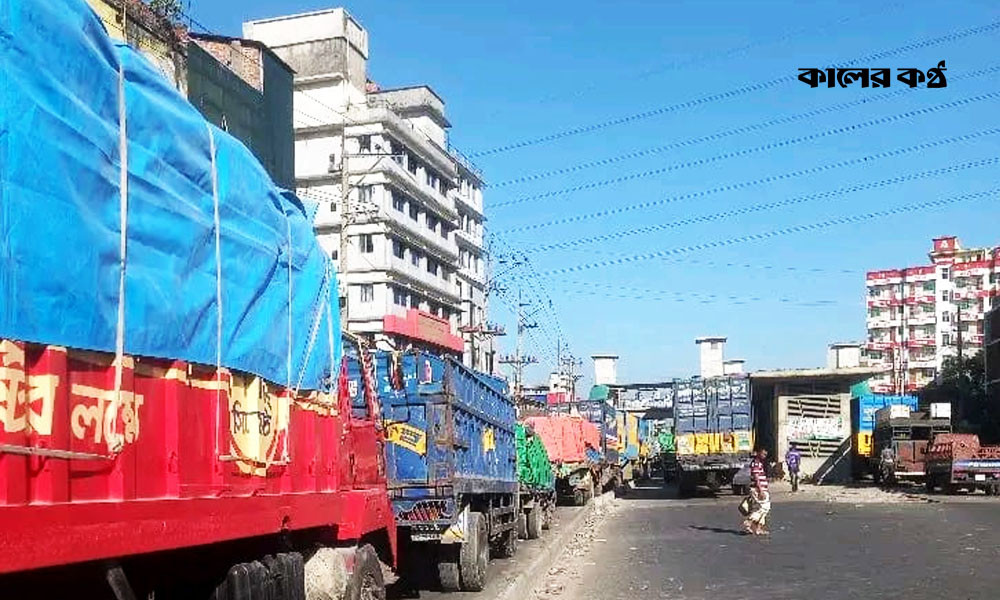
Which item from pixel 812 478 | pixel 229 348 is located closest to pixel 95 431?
pixel 229 348

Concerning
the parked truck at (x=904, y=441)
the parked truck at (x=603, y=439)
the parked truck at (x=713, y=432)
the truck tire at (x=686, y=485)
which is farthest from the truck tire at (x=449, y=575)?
the parked truck at (x=904, y=441)

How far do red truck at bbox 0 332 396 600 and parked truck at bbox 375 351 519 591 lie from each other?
3915 mm

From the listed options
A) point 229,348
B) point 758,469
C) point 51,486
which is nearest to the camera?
point 51,486

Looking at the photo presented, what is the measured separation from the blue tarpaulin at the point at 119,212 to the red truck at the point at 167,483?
0.47 feet

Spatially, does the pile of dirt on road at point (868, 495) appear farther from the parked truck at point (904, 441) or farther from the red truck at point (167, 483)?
the red truck at point (167, 483)

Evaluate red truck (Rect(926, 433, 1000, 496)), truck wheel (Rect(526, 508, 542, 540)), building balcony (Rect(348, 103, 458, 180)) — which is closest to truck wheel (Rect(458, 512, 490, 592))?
truck wheel (Rect(526, 508, 542, 540))

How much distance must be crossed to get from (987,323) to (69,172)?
74.0 metres

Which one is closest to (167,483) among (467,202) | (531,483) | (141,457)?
(141,457)

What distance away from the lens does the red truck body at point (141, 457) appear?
3.11 m

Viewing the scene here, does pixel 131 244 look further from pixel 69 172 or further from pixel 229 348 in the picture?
pixel 229 348

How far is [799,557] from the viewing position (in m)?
15.1

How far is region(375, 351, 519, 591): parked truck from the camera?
11.0 m

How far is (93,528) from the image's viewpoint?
Answer: 11.1 feet

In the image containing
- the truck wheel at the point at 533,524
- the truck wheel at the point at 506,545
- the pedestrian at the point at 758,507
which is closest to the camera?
the truck wheel at the point at 506,545
